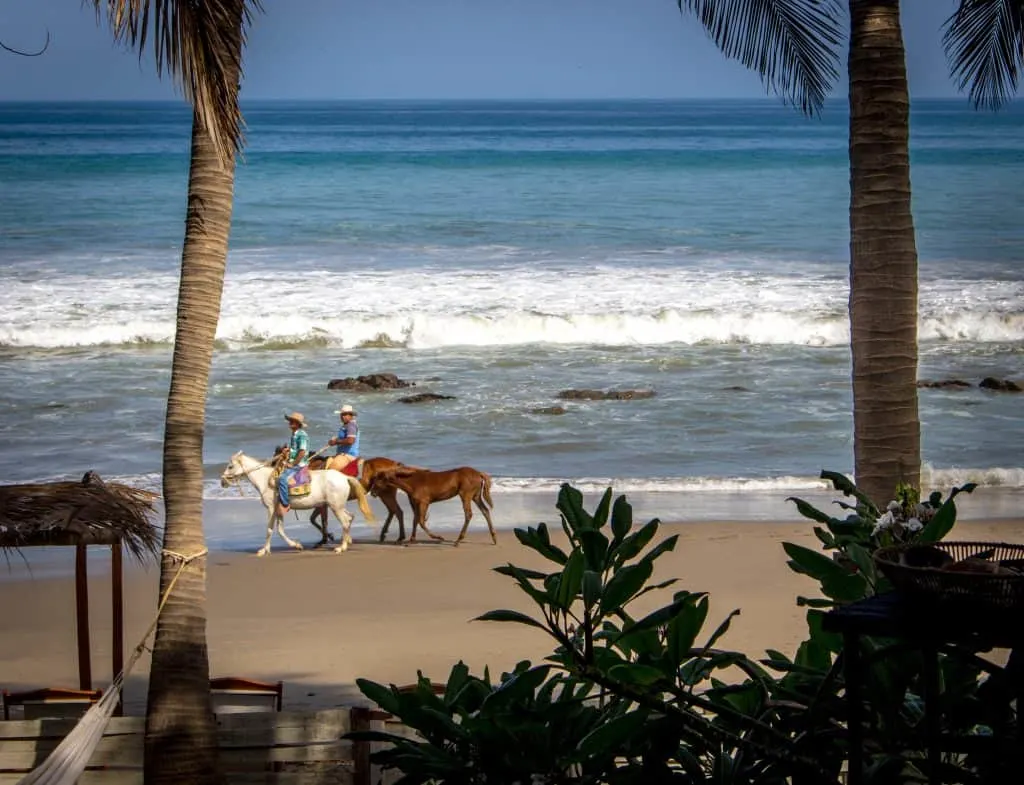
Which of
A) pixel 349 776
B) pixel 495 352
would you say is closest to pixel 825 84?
pixel 349 776

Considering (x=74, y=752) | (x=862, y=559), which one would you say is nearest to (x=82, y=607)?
(x=74, y=752)

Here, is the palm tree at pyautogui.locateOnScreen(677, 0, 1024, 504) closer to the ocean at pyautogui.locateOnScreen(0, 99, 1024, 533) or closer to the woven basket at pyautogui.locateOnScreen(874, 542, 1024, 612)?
the woven basket at pyautogui.locateOnScreen(874, 542, 1024, 612)

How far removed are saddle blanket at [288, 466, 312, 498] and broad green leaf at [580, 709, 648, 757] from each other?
11.4 meters

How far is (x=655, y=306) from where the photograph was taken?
103 feet

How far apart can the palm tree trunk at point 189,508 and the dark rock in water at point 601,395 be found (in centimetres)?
1530

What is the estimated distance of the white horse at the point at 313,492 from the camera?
13703 millimetres

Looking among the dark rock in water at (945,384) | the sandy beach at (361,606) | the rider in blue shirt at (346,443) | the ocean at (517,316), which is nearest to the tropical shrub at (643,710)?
the sandy beach at (361,606)

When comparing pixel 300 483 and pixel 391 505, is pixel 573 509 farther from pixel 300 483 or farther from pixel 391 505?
pixel 391 505

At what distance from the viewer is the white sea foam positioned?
28.4 metres

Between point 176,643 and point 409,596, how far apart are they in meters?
5.76

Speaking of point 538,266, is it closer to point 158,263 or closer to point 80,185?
point 158,263

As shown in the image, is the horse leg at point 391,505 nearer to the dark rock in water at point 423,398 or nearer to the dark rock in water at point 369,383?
the dark rock in water at point 423,398

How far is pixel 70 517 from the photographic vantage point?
7.25m

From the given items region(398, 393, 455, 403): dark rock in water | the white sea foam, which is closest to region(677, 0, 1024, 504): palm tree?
region(398, 393, 455, 403): dark rock in water
